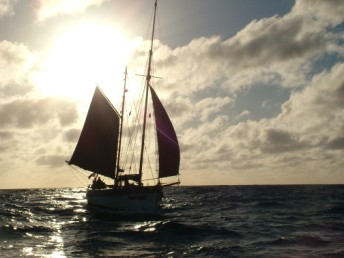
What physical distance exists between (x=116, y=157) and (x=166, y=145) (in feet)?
33.8

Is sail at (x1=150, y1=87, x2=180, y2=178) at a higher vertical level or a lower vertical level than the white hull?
higher

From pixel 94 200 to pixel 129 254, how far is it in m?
31.2

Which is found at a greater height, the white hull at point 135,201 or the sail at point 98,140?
the sail at point 98,140

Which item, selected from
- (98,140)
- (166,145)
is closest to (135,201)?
(166,145)

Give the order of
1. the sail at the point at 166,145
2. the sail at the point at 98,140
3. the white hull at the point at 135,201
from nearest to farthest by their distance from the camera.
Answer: the sail at the point at 166,145 → the white hull at the point at 135,201 → the sail at the point at 98,140

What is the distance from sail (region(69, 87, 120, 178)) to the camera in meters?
51.8

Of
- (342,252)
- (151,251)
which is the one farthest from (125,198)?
(342,252)

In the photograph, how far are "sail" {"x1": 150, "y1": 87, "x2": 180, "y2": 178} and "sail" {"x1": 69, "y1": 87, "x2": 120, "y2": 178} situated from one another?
9533 millimetres

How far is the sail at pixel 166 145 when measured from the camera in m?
45.7

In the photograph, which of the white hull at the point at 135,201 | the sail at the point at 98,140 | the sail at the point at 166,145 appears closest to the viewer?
the sail at the point at 166,145

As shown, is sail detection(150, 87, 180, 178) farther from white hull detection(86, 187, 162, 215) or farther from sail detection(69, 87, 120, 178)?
sail detection(69, 87, 120, 178)

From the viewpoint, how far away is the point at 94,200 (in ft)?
173

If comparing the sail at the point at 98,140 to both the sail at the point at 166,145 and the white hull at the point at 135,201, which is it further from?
the sail at the point at 166,145

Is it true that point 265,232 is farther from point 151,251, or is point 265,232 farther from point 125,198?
point 125,198
